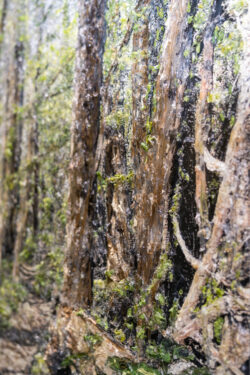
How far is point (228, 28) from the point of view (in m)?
1.05

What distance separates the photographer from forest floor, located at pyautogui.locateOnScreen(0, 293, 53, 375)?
5.64 ft

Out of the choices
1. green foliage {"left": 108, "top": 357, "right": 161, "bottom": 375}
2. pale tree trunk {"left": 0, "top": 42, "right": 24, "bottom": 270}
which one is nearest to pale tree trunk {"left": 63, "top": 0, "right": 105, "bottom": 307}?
green foliage {"left": 108, "top": 357, "right": 161, "bottom": 375}

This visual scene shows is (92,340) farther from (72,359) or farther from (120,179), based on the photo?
(120,179)

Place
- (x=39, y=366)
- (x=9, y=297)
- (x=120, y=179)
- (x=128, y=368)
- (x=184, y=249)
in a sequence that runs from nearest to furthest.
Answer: (x=184, y=249) < (x=128, y=368) < (x=120, y=179) < (x=39, y=366) < (x=9, y=297)

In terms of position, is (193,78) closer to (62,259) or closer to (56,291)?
(62,259)

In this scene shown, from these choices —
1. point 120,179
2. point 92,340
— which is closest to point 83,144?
point 120,179

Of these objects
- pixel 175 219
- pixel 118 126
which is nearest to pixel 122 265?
pixel 175 219

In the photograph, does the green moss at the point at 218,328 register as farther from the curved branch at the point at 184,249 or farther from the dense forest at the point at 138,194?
the curved branch at the point at 184,249

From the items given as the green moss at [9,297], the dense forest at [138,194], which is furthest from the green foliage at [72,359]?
the green moss at [9,297]

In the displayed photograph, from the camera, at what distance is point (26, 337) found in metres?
1.86

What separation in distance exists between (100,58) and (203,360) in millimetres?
1095

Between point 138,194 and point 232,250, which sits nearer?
point 232,250

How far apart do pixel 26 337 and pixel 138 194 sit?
104 cm

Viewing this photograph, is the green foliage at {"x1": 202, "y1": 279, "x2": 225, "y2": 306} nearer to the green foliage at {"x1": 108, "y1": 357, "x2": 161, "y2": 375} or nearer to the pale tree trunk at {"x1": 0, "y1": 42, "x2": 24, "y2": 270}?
the green foliage at {"x1": 108, "y1": 357, "x2": 161, "y2": 375}
